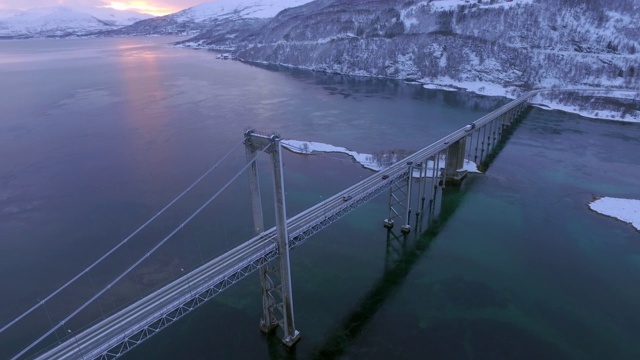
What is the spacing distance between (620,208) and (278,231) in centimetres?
4315

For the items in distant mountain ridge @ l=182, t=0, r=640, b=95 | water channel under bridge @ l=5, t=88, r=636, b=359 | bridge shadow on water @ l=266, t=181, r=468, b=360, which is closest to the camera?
water channel under bridge @ l=5, t=88, r=636, b=359

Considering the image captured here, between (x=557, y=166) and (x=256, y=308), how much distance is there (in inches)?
2032

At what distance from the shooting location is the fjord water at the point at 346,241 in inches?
1178

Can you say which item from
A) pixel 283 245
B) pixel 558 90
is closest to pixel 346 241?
pixel 283 245

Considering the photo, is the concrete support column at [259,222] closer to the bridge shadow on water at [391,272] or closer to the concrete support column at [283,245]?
the bridge shadow on water at [391,272]

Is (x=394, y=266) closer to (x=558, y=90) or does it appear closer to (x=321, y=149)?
(x=321, y=149)

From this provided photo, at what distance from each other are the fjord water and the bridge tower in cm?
135

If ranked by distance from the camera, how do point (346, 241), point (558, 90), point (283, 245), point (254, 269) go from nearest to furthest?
point (254, 269) → point (283, 245) → point (346, 241) → point (558, 90)

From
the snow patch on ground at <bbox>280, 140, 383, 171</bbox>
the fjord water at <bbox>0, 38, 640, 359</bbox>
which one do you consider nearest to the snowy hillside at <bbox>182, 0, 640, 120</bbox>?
the fjord water at <bbox>0, 38, 640, 359</bbox>

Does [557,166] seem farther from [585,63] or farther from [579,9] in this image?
[579,9]

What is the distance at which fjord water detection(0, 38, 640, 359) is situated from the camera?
29.9 metres

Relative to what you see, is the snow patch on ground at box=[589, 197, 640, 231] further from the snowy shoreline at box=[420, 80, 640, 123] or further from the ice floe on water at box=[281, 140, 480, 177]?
the snowy shoreline at box=[420, 80, 640, 123]

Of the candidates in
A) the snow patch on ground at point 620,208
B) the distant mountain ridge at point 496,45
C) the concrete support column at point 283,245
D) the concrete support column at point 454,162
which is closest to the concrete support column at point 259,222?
the concrete support column at point 283,245

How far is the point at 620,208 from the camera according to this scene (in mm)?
47688
